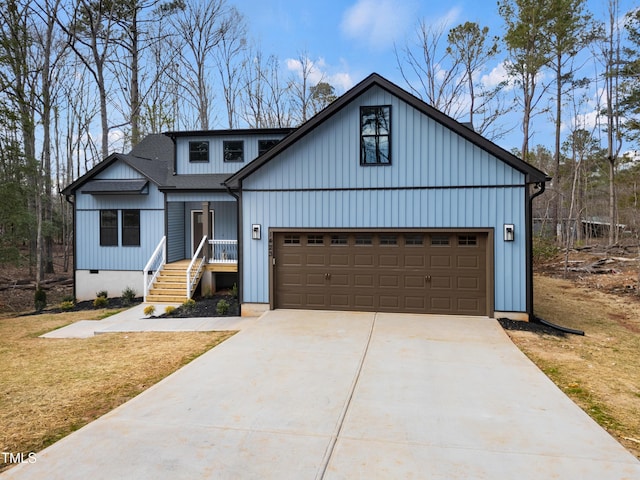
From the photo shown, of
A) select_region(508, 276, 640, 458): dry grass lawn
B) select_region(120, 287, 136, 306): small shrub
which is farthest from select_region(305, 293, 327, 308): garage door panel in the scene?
select_region(120, 287, 136, 306): small shrub

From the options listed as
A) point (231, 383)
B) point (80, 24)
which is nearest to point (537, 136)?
point (231, 383)

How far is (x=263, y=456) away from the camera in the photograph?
3588 millimetres

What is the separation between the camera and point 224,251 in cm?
1423

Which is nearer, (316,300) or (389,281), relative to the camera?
(389,281)

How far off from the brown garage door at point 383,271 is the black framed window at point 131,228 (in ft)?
22.2

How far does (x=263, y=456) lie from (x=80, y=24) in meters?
24.3

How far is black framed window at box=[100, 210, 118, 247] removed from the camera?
14367 mm

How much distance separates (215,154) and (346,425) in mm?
12443

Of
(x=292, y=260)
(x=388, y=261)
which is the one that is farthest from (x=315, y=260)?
(x=388, y=261)

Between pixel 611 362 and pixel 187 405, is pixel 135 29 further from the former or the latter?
pixel 611 362

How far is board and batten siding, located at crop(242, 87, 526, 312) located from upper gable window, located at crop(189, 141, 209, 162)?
545 cm

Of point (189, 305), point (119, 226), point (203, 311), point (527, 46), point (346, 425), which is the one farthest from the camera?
point (527, 46)

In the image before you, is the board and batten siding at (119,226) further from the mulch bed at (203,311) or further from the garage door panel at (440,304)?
the garage door panel at (440,304)

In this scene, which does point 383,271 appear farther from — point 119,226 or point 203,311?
point 119,226
